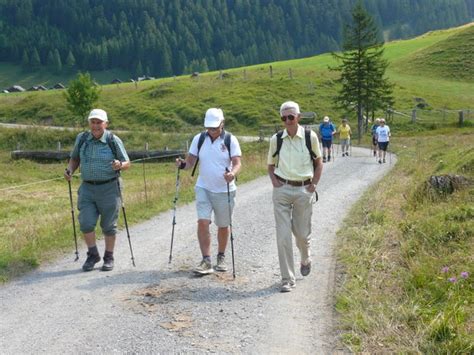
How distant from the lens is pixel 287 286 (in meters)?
7.45

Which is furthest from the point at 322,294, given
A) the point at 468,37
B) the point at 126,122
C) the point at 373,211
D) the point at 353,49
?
the point at 468,37

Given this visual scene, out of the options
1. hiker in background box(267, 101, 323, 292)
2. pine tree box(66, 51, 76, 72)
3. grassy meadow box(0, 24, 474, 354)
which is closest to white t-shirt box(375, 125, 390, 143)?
grassy meadow box(0, 24, 474, 354)

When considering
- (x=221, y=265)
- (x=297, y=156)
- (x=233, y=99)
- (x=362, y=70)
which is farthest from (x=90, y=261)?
(x=233, y=99)

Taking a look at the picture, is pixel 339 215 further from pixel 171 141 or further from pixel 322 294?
pixel 171 141

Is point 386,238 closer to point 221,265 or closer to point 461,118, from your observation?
point 221,265

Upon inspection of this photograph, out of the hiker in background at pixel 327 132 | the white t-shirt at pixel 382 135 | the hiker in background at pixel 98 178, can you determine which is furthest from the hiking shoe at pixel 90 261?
the white t-shirt at pixel 382 135

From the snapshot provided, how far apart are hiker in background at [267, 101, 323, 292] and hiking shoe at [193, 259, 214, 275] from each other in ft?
3.89

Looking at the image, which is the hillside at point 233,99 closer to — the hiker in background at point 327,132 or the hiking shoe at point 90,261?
the hiker in background at point 327,132

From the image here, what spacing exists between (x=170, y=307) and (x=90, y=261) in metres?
2.32

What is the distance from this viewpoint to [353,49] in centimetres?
4678

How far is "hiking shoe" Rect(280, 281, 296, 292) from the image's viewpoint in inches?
292

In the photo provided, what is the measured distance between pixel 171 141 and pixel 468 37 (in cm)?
5205

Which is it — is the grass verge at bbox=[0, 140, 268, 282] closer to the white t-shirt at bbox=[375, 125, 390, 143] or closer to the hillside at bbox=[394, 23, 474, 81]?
the white t-shirt at bbox=[375, 125, 390, 143]

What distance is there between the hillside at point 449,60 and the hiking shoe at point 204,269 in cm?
6772
